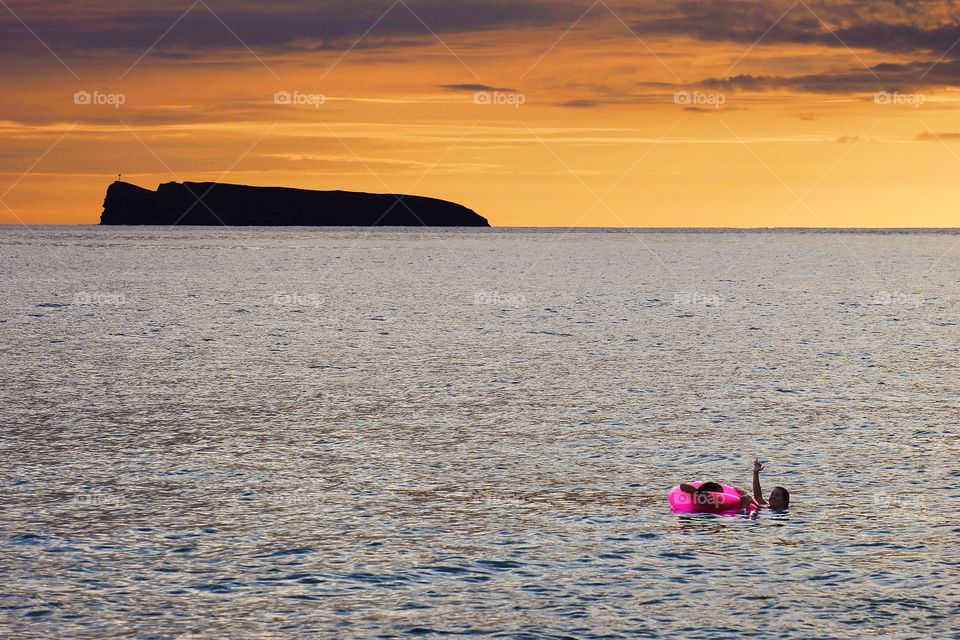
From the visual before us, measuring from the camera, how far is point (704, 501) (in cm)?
2695

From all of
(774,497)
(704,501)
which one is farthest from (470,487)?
(774,497)

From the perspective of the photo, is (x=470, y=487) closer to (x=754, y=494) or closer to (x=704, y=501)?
(x=704, y=501)

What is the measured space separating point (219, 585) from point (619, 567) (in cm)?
788

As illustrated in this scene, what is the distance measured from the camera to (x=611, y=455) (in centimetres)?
3338

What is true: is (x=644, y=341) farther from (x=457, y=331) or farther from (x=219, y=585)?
(x=219, y=585)

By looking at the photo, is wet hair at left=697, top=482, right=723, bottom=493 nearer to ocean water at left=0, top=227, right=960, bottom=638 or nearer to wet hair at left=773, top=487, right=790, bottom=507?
ocean water at left=0, top=227, right=960, bottom=638

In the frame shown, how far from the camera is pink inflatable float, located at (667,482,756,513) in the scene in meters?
27.0

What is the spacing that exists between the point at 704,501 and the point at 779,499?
191cm

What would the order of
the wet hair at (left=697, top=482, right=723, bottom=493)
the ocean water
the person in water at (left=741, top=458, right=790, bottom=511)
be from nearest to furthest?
the ocean water → the wet hair at (left=697, top=482, right=723, bottom=493) → the person in water at (left=741, top=458, right=790, bottom=511)

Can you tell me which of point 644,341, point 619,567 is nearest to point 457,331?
point 644,341

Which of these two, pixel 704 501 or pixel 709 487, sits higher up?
pixel 709 487

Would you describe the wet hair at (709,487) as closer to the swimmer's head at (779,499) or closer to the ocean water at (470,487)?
the ocean water at (470,487)

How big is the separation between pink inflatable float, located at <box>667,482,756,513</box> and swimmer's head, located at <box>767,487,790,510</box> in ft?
1.77

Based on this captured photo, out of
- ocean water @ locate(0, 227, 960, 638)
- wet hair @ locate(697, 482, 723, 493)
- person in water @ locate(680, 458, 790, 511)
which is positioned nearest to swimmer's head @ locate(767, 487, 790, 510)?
person in water @ locate(680, 458, 790, 511)
